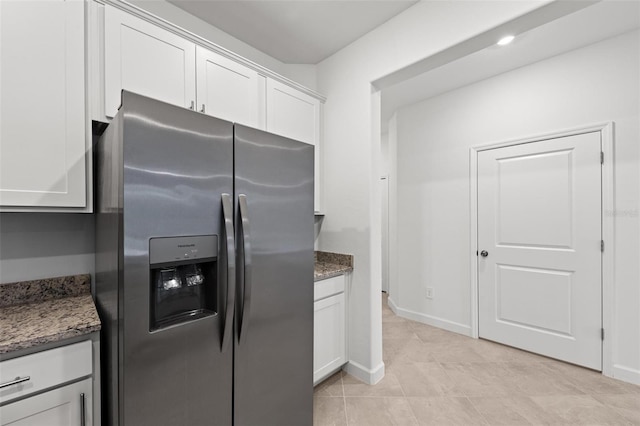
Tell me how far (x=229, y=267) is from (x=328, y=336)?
1.28 metres

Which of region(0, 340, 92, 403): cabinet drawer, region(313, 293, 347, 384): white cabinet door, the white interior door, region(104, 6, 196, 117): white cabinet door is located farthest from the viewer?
the white interior door

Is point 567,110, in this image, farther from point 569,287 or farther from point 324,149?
point 324,149

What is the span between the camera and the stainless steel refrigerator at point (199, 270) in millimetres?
972

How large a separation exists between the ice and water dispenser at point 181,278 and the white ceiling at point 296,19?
1727mm

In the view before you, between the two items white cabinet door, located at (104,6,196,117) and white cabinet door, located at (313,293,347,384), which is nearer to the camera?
white cabinet door, located at (104,6,196,117)

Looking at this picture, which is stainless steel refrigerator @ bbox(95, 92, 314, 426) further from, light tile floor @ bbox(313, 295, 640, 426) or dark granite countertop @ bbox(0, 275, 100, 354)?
light tile floor @ bbox(313, 295, 640, 426)

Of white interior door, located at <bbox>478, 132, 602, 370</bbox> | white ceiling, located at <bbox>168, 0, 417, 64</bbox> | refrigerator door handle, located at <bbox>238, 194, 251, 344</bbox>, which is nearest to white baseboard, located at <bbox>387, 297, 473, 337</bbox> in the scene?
white interior door, located at <bbox>478, 132, 602, 370</bbox>

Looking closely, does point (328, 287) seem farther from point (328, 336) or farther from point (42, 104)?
point (42, 104)

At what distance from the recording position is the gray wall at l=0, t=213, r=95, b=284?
1.36m

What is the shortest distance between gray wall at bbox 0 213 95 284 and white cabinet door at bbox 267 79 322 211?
1309mm

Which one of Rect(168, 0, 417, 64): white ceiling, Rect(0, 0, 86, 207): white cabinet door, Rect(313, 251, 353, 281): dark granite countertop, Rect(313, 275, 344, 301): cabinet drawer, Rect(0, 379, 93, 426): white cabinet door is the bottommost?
Rect(0, 379, 93, 426): white cabinet door

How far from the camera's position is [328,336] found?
2129 mm

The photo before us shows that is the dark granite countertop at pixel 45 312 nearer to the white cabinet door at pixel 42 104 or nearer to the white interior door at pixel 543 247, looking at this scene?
the white cabinet door at pixel 42 104

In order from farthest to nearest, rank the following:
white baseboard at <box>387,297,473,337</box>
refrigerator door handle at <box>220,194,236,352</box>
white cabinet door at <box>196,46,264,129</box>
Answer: white baseboard at <box>387,297,473,337</box>, white cabinet door at <box>196,46,264,129</box>, refrigerator door handle at <box>220,194,236,352</box>
